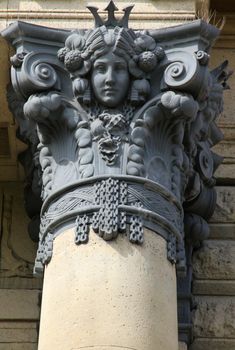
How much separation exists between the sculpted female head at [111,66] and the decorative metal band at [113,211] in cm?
72

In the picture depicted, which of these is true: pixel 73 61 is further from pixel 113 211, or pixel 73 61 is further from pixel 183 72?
pixel 113 211

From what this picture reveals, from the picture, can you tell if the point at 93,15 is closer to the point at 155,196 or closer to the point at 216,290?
the point at 155,196

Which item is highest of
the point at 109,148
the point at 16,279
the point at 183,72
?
the point at 183,72

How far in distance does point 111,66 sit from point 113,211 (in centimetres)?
119

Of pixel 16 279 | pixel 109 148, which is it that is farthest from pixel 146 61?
pixel 16 279

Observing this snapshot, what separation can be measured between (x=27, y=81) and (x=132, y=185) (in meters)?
1.18

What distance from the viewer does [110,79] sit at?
37.0 feet

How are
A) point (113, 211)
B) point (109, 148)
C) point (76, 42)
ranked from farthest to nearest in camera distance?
point (76, 42) < point (109, 148) < point (113, 211)

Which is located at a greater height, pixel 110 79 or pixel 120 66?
pixel 120 66

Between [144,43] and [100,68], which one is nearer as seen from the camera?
[100,68]

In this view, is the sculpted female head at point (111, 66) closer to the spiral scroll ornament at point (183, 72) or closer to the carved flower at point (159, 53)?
the carved flower at point (159, 53)

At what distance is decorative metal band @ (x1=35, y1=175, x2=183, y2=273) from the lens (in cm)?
1083

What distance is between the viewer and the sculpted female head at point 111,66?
11.3 meters

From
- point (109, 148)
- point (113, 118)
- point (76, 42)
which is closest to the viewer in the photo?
point (109, 148)
